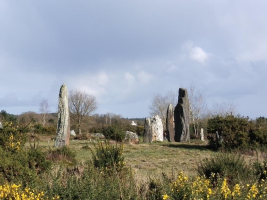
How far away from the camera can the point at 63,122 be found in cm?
2027

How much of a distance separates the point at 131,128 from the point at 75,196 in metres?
35.6

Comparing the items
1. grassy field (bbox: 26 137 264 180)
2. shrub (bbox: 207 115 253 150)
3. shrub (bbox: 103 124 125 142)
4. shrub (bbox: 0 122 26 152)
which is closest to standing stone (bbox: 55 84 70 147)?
grassy field (bbox: 26 137 264 180)

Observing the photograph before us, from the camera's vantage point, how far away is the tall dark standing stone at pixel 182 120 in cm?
2677

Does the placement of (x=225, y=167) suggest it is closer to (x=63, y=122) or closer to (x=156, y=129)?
(x=63, y=122)

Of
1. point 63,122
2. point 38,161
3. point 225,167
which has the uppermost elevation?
point 63,122

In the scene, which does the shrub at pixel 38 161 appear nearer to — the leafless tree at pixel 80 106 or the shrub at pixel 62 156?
the shrub at pixel 62 156

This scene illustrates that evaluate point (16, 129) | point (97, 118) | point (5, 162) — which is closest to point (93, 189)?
point (5, 162)

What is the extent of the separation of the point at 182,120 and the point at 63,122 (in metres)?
9.91

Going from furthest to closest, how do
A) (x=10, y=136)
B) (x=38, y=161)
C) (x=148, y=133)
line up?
(x=148, y=133) < (x=10, y=136) < (x=38, y=161)

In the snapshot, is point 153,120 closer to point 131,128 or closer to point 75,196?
point 131,128

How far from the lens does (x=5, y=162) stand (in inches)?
289

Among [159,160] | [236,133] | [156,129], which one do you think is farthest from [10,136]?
[156,129]

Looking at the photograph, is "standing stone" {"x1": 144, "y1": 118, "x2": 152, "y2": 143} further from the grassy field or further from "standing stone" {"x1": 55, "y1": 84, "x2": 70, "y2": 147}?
"standing stone" {"x1": 55, "y1": 84, "x2": 70, "y2": 147}

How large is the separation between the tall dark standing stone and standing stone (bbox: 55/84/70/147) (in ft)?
30.8
